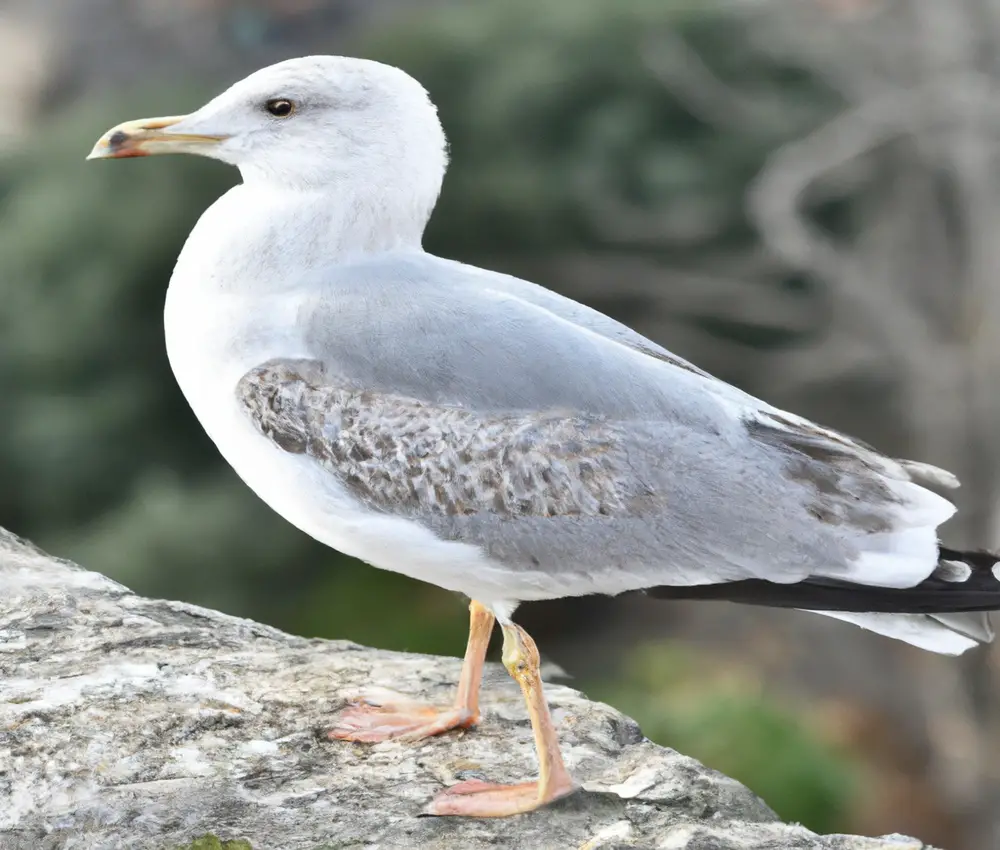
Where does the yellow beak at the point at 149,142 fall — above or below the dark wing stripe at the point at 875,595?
above

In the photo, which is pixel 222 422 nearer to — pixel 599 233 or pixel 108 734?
pixel 108 734

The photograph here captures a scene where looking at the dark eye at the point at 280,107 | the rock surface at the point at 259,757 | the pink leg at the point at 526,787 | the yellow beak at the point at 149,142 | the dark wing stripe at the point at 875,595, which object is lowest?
the rock surface at the point at 259,757

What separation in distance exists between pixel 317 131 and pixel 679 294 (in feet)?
19.7

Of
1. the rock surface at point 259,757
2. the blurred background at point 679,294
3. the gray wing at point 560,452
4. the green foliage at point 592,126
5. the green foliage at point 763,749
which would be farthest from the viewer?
the green foliage at point 592,126

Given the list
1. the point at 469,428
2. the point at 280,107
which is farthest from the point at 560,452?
the point at 280,107

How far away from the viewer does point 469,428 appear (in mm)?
3029

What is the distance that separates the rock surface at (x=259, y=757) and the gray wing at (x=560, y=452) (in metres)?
0.69

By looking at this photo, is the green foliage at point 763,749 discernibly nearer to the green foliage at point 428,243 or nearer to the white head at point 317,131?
the green foliage at point 428,243

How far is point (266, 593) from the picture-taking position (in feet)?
27.7

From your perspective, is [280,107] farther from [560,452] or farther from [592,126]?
[592,126]

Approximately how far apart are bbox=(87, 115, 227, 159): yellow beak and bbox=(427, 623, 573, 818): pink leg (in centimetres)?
136

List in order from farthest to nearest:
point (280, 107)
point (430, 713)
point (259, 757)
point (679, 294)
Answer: point (679, 294), point (430, 713), point (259, 757), point (280, 107)

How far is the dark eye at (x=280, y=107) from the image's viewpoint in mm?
3248

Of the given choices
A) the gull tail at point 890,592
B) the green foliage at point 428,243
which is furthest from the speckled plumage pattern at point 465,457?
the green foliage at point 428,243
